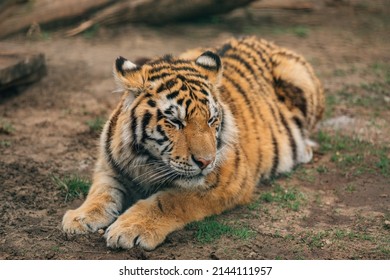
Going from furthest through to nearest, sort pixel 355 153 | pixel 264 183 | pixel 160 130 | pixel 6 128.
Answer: pixel 6 128 < pixel 355 153 < pixel 264 183 < pixel 160 130

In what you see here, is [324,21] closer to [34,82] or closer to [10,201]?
[34,82]

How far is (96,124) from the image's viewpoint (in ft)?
19.8

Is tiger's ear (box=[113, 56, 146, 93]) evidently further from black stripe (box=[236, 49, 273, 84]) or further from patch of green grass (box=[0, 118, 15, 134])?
patch of green grass (box=[0, 118, 15, 134])

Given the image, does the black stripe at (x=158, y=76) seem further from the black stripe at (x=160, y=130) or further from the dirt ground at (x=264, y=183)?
the dirt ground at (x=264, y=183)

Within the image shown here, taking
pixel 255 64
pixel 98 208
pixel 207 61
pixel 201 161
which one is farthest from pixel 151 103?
pixel 255 64

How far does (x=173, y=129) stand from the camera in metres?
3.93

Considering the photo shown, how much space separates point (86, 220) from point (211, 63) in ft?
4.54

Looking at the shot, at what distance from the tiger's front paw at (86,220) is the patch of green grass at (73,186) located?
0.54 m

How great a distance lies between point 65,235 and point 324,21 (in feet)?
21.6

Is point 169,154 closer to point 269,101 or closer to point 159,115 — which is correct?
point 159,115

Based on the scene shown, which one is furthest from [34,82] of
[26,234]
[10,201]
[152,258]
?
[152,258]

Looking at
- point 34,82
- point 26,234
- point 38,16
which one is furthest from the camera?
point 38,16

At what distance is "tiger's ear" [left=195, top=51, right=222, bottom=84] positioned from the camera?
4.39m

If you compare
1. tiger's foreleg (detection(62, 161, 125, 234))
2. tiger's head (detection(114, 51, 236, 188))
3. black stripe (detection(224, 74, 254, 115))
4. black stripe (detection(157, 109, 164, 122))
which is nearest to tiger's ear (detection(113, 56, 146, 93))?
tiger's head (detection(114, 51, 236, 188))
